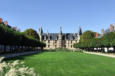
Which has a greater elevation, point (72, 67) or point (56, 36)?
point (56, 36)

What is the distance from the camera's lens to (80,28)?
464 ft

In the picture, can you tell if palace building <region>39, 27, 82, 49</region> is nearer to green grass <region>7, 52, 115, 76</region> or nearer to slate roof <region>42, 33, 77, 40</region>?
slate roof <region>42, 33, 77, 40</region>

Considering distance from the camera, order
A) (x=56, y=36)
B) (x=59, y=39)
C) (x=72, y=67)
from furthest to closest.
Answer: (x=56, y=36)
(x=59, y=39)
(x=72, y=67)

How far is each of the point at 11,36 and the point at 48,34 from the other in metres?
109

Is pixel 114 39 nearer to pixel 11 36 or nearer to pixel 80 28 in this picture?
pixel 11 36

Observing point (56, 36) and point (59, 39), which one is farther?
point (56, 36)

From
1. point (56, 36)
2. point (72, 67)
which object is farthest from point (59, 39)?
point (72, 67)

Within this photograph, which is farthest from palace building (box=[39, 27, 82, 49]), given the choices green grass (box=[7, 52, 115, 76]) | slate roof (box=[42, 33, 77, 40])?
green grass (box=[7, 52, 115, 76])

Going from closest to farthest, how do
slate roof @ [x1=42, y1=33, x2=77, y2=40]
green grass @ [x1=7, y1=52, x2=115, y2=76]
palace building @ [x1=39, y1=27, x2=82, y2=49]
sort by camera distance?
1. green grass @ [x1=7, y1=52, x2=115, y2=76]
2. palace building @ [x1=39, y1=27, x2=82, y2=49]
3. slate roof @ [x1=42, y1=33, x2=77, y2=40]

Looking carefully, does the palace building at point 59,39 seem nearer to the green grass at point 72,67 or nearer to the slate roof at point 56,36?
the slate roof at point 56,36

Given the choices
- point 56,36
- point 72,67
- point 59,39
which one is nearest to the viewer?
point 72,67

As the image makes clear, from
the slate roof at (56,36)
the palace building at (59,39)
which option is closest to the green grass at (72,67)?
the palace building at (59,39)

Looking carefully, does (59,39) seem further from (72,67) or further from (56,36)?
(72,67)

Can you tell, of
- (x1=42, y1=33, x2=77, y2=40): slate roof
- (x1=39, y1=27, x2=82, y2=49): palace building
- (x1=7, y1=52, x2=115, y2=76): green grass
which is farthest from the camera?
(x1=42, y1=33, x2=77, y2=40): slate roof
